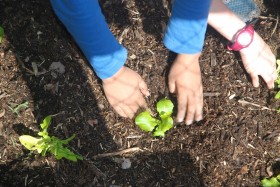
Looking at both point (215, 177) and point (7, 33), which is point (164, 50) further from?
point (7, 33)

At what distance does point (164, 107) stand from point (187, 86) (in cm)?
13

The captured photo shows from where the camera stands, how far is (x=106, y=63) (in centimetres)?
149

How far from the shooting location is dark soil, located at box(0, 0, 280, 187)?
1695 mm

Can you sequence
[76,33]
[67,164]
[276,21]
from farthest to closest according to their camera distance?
1. [276,21]
2. [67,164]
3. [76,33]

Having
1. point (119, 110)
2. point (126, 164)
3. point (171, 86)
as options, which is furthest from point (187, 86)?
point (126, 164)

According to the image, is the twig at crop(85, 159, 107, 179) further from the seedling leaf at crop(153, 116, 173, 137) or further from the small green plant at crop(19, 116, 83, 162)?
the seedling leaf at crop(153, 116, 173, 137)

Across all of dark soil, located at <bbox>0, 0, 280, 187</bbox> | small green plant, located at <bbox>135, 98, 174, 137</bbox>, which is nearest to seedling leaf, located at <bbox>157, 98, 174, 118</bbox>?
small green plant, located at <bbox>135, 98, 174, 137</bbox>

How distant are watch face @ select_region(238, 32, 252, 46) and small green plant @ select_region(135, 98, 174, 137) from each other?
1.44ft

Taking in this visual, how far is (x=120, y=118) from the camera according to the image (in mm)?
1779

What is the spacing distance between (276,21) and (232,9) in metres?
0.22

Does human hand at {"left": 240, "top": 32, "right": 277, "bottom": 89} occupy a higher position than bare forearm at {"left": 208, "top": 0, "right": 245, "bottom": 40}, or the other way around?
bare forearm at {"left": 208, "top": 0, "right": 245, "bottom": 40}

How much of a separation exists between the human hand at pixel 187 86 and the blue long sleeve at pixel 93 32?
0.29 m

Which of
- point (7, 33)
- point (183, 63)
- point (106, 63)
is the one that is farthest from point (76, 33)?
point (7, 33)

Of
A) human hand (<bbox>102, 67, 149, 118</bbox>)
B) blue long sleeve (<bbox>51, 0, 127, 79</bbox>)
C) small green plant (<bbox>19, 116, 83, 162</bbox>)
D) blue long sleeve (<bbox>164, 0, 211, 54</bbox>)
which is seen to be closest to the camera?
blue long sleeve (<bbox>51, 0, 127, 79</bbox>)
